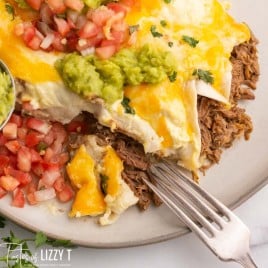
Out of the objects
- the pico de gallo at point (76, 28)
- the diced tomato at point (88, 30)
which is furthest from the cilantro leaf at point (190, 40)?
the diced tomato at point (88, 30)

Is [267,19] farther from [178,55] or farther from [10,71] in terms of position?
[10,71]

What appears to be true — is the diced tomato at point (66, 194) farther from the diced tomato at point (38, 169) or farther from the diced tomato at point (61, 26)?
the diced tomato at point (61, 26)

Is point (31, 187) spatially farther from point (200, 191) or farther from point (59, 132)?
point (200, 191)

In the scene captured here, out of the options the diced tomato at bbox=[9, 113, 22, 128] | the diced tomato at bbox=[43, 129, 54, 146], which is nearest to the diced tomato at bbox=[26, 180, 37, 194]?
the diced tomato at bbox=[43, 129, 54, 146]

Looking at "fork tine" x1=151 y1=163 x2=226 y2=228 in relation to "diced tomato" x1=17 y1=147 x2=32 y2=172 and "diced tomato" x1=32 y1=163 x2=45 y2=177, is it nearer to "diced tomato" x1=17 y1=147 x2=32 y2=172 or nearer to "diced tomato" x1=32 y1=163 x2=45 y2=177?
"diced tomato" x1=32 y1=163 x2=45 y2=177

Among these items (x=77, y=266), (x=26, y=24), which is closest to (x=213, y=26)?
(x=26, y=24)
